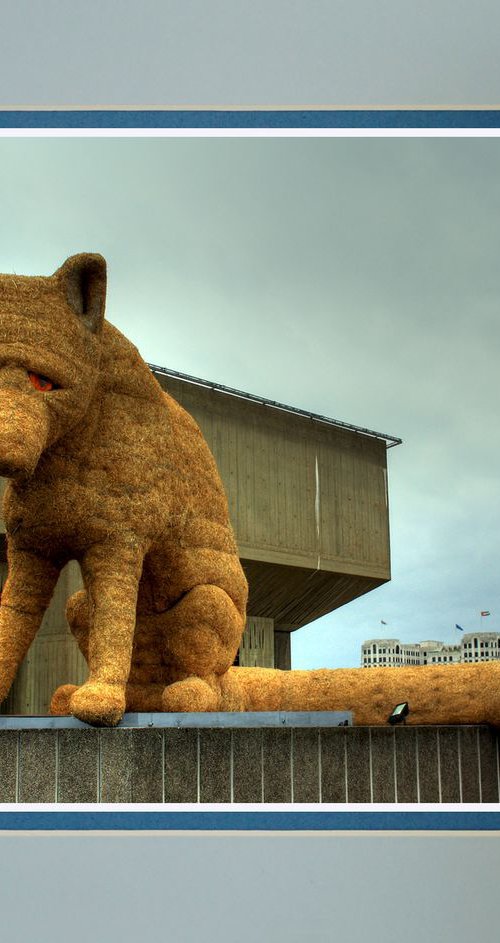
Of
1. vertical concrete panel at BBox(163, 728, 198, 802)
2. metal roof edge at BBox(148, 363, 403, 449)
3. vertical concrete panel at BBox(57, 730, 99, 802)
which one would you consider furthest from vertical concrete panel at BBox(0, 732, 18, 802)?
metal roof edge at BBox(148, 363, 403, 449)

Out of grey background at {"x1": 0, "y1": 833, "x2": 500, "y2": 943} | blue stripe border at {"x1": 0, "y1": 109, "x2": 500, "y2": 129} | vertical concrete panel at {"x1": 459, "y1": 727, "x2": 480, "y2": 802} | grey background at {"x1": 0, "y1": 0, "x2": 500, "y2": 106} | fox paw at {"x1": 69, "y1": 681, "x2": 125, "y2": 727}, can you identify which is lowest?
grey background at {"x1": 0, "y1": 833, "x2": 500, "y2": 943}

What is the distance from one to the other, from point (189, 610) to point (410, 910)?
2210 mm

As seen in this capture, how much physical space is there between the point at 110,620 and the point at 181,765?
35.5 inches

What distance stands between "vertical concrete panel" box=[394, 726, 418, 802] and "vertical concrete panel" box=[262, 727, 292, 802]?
25.5 inches

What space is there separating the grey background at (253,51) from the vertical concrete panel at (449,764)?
3.37 metres

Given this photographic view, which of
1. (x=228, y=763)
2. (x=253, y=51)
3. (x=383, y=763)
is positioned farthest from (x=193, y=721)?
(x=253, y=51)

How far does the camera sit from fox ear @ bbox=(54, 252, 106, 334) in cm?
610

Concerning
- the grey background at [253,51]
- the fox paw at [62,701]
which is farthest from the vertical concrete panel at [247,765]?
the grey background at [253,51]

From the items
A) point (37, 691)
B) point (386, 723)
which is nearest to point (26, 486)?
point (386, 723)

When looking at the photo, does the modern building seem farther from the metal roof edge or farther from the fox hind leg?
the fox hind leg

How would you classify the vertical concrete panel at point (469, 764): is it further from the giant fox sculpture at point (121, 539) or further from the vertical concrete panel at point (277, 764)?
the vertical concrete panel at point (277, 764)

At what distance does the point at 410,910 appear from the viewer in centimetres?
497

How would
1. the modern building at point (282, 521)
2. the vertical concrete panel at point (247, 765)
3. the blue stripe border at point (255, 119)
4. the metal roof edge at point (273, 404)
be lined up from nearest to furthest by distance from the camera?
1. the vertical concrete panel at point (247, 765)
2. the blue stripe border at point (255, 119)
3. the metal roof edge at point (273, 404)
4. the modern building at point (282, 521)

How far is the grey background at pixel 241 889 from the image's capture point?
4.89 metres
